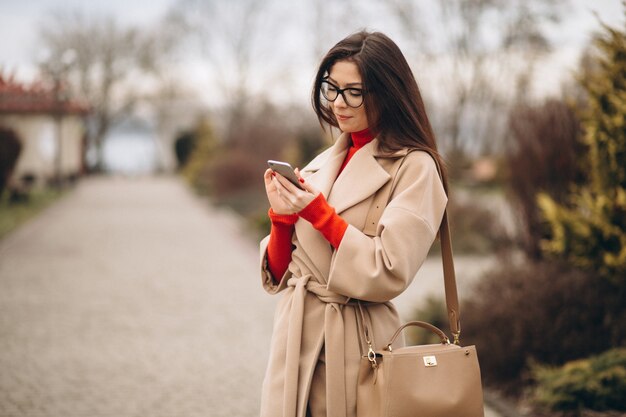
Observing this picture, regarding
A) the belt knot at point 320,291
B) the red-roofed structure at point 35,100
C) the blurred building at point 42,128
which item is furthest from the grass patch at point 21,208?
the belt knot at point 320,291

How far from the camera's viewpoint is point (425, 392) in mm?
2344

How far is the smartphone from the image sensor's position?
7.82 ft

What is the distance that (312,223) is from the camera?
8.00 feet

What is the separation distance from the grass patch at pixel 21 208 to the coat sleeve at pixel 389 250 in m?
14.1

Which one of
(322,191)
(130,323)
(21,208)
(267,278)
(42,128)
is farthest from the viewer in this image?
(42,128)

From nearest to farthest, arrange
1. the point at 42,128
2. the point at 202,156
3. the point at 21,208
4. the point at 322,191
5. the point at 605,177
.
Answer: the point at 322,191
the point at 605,177
the point at 21,208
the point at 42,128
the point at 202,156

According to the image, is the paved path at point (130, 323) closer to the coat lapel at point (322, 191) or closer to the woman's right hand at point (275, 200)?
the coat lapel at point (322, 191)

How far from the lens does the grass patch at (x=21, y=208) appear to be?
677 inches

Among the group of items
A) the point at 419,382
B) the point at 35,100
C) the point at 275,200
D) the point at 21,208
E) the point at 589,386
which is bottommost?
the point at 589,386

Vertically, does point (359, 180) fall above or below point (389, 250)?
above

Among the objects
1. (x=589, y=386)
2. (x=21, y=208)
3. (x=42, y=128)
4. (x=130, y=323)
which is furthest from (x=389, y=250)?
(x=42, y=128)

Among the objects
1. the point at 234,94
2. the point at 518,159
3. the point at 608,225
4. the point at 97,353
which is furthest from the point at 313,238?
the point at 234,94

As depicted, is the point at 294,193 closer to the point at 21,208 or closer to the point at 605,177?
the point at 605,177

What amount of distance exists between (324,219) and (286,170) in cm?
19
